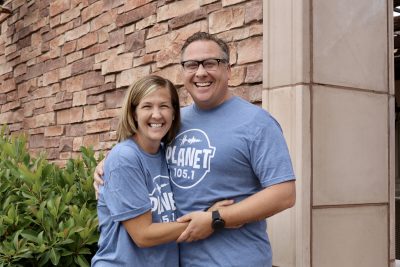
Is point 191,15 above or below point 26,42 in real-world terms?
below

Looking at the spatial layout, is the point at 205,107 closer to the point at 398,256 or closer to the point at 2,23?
the point at 398,256

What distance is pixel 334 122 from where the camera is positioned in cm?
290

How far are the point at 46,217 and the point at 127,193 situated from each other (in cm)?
97

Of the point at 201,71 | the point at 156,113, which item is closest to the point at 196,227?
the point at 156,113

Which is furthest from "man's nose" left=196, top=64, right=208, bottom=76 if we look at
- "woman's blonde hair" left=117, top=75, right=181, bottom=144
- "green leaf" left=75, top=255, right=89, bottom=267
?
"green leaf" left=75, top=255, right=89, bottom=267

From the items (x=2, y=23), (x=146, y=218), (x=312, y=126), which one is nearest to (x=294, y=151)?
(x=312, y=126)

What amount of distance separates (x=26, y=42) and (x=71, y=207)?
388 centimetres

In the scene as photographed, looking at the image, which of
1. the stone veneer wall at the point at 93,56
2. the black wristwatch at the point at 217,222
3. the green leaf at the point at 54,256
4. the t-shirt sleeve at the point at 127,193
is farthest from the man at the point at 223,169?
the stone veneer wall at the point at 93,56

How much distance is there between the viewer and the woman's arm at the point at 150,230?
1910 millimetres

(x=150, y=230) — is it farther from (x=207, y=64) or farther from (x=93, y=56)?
(x=93, y=56)

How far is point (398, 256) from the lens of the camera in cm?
507

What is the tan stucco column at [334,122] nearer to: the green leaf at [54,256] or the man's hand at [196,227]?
the man's hand at [196,227]

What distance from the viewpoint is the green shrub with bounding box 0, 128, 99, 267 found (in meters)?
2.59

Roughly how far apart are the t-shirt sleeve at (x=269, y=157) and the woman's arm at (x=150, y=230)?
A: 0.32m
